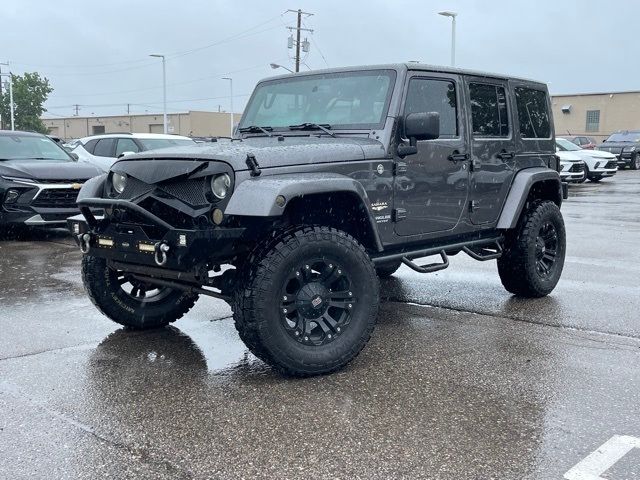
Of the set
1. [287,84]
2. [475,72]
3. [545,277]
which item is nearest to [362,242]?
[287,84]

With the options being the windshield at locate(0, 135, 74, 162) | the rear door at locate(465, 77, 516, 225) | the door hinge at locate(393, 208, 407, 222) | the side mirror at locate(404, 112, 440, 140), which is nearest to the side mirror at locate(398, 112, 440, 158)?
the side mirror at locate(404, 112, 440, 140)

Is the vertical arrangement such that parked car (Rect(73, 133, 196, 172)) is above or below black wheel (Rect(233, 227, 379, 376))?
above

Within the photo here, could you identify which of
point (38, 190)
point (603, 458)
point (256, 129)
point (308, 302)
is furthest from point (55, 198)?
point (603, 458)

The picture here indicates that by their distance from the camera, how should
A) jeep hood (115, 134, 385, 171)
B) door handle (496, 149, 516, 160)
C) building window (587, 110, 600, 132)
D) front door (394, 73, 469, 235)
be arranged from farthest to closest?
1. building window (587, 110, 600, 132)
2. door handle (496, 149, 516, 160)
3. front door (394, 73, 469, 235)
4. jeep hood (115, 134, 385, 171)

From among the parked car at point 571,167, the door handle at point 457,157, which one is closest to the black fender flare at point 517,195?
the door handle at point 457,157

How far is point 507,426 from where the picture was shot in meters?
3.63

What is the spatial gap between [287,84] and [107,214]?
6.56 feet

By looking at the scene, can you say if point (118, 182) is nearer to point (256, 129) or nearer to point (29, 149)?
point (256, 129)

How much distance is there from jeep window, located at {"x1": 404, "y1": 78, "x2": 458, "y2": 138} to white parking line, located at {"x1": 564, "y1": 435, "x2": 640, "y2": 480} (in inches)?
→ 106

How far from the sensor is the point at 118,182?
4.86m

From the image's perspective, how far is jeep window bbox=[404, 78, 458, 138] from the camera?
5242 mm

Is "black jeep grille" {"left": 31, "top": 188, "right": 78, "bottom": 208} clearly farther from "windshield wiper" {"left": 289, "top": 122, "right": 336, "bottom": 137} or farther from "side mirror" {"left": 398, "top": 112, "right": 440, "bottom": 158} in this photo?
"side mirror" {"left": 398, "top": 112, "right": 440, "bottom": 158}

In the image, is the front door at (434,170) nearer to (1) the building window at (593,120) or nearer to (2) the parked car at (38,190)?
(2) the parked car at (38,190)

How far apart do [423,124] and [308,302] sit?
4.77 feet
